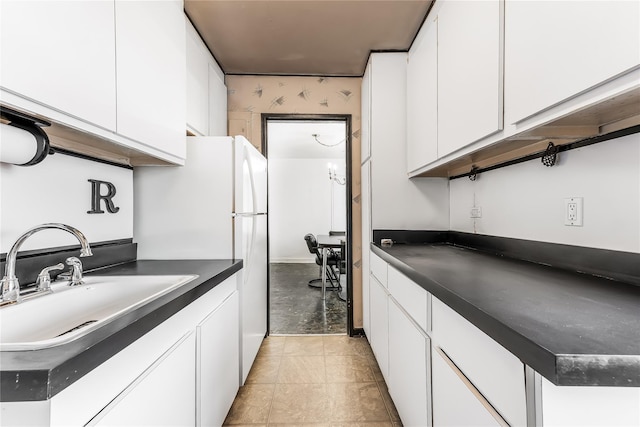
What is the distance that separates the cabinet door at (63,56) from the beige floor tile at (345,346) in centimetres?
223

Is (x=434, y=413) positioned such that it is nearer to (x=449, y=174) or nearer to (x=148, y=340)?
(x=148, y=340)

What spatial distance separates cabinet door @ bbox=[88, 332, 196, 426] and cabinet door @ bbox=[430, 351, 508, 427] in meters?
0.91

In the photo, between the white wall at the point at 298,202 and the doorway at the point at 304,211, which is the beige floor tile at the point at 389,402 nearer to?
the doorway at the point at 304,211

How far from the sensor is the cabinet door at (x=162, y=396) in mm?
741

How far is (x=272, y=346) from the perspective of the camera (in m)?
2.63

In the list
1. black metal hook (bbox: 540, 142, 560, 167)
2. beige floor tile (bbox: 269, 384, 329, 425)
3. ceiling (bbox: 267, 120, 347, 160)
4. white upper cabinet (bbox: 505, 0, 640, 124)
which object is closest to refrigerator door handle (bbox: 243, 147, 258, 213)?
beige floor tile (bbox: 269, 384, 329, 425)

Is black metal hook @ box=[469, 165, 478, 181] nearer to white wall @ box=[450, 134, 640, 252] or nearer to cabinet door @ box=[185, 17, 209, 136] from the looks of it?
white wall @ box=[450, 134, 640, 252]

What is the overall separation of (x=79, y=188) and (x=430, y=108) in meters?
1.92

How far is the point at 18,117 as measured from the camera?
87cm

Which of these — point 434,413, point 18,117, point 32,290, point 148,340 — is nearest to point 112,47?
point 18,117

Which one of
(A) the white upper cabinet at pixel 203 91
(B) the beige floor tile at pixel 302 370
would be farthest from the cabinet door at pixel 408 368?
(A) the white upper cabinet at pixel 203 91

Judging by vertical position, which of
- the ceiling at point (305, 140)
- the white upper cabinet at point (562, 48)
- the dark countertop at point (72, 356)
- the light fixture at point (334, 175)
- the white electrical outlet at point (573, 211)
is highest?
the ceiling at point (305, 140)

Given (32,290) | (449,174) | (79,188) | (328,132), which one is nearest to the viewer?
(32,290)

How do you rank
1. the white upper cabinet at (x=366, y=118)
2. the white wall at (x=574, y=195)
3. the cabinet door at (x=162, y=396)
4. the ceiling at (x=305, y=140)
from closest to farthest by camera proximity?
the cabinet door at (x=162, y=396)
the white wall at (x=574, y=195)
the white upper cabinet at (x=366, y=118)
the ceiling at (x=305, y=140)
